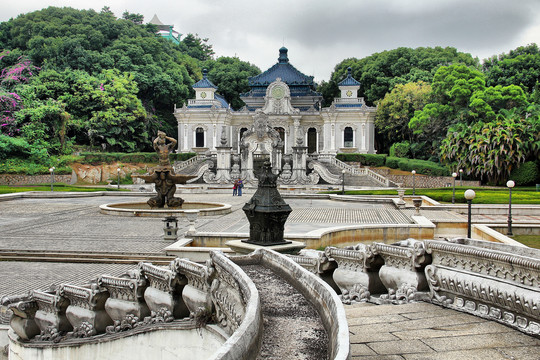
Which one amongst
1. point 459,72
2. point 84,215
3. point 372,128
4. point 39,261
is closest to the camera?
point 39,261

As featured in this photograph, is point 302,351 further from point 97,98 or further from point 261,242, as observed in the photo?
point 97,98

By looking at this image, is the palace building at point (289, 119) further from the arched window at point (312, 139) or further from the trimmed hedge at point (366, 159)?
the trimmed hedge at point (366, 159)

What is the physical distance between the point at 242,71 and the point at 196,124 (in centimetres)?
2044

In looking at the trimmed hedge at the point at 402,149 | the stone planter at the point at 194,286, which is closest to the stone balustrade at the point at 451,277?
the stone planter at the point at 194,286

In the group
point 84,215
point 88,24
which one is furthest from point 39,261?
point 88,24

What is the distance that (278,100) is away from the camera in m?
58.9

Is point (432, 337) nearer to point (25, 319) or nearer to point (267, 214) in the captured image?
point (267, 214)

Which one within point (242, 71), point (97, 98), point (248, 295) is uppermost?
point (242, 71)

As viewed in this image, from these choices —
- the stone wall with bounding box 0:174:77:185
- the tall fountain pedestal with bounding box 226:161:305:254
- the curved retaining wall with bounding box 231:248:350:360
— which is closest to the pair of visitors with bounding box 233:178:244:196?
the stone wall with bounding box 0:174:77:185

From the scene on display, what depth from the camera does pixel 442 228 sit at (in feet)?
57.5

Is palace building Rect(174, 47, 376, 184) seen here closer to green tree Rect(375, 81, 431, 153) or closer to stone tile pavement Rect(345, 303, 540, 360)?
green tree Rect(375, 81, 431, 153)

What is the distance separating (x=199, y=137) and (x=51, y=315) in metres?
54.1

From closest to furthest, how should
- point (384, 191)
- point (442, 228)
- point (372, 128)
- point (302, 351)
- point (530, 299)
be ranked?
point (302, 351) → point (530, 299) → point (442, 228) → point (384, 191) → point (372, 128)

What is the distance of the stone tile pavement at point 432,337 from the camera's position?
13.3ft
